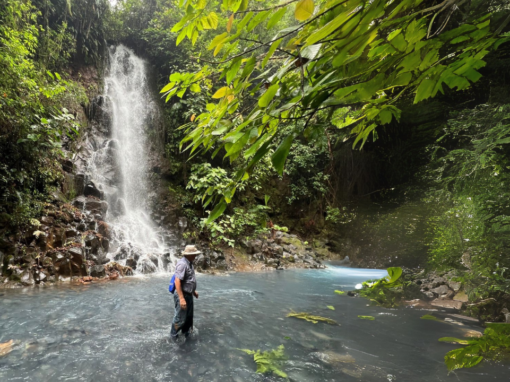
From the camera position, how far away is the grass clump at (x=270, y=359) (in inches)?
125

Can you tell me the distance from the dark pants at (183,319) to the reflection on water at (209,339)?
0.68 ft

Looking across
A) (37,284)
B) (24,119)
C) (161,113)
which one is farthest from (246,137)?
(161,113)

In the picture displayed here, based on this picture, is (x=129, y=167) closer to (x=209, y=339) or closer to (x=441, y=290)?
(x=209, y=339)

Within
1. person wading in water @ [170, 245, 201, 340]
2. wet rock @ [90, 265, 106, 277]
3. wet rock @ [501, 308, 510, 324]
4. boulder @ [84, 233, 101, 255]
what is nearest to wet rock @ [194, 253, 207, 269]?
wet rock @ [90, 265, 106, 277]

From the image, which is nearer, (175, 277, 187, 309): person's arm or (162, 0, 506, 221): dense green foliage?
(162, 0, 506, 221): dense green foliage

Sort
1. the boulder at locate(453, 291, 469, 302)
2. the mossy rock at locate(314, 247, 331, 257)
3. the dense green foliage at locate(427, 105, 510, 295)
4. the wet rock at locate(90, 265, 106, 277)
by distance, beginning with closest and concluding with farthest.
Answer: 1. the dense green foliage at locate(427, 105, 510, 295)
2. the boulder at locate(453, 291, 469, 302)
3. the wet rock at locate(90, 265, 106, 277)
4. the mossy rock at locate(314, 247, 331, 257)

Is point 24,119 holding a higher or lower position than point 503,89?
higher

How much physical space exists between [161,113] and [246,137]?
56.5 feet

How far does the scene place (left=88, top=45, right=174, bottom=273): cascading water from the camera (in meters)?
10.1

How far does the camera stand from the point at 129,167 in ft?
44.7

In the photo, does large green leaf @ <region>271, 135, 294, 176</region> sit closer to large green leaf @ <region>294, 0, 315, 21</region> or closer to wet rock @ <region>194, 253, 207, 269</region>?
large green leaf @ <region>294, 0, 315, 21</region>

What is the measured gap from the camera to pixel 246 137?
Answer: 30.6 inches

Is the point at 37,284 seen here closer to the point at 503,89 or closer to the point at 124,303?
the point at 124,303

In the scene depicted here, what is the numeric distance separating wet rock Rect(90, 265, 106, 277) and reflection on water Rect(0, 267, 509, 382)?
1.16 metres
